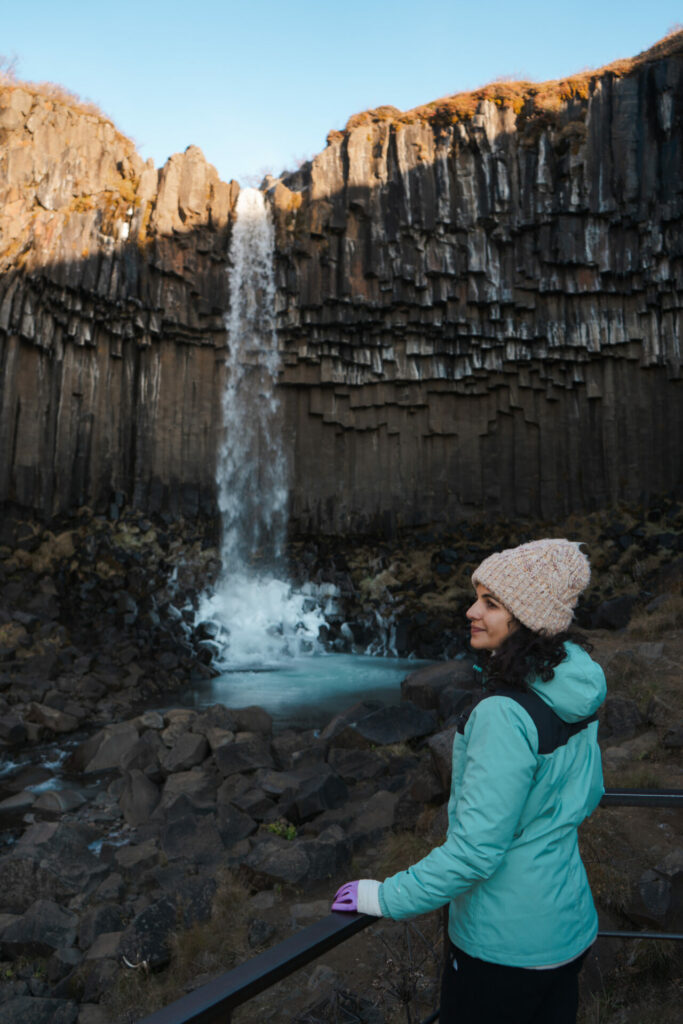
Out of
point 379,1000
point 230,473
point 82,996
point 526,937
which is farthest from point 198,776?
point 230,473

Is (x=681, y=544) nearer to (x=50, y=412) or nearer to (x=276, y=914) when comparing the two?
(x=276, y=914)

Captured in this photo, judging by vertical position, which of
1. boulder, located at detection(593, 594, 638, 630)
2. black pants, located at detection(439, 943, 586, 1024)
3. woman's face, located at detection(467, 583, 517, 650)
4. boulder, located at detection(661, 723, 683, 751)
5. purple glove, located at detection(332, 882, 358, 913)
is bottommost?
boulder, located at detection(661, 723, 683, 751)

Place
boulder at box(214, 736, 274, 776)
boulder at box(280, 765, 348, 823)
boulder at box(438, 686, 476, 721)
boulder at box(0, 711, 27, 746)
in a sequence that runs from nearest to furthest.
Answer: boulder at box(280, 765, 348, 823) → boulder at box(214, 736, 274, 776) → boulder at box(438, 686, 476, 721) → boulder at box(0, 711, 27, 746)

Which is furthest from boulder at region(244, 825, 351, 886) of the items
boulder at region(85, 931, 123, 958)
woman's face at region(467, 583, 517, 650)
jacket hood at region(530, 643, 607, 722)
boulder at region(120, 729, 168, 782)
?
jacket hood at region(530, 643, 607, 722)

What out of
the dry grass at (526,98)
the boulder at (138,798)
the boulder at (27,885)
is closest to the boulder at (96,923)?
the boulder at (27,885)

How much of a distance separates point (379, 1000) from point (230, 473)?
65.4 feet

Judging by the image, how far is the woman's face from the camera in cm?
177

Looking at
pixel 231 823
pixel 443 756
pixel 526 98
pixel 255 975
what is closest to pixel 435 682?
pixel 231 823

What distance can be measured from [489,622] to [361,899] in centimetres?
75

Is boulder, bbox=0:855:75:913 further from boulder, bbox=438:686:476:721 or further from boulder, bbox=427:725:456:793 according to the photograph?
boulder, bbox=438:686:476:721

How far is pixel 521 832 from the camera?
63.0 inches

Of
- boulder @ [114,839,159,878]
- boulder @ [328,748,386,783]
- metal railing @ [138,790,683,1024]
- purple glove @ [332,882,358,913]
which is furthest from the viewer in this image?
boulder @ [328,748,386,783]

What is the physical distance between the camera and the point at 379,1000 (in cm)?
366

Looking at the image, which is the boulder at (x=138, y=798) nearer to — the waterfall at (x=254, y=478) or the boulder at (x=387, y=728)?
the boulder at (x=387, y=728)
